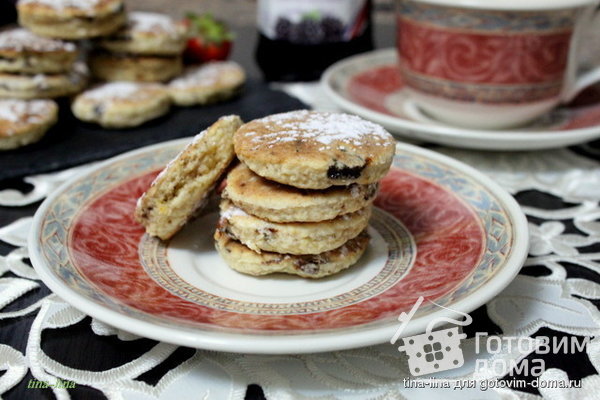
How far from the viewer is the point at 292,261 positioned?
72 cm

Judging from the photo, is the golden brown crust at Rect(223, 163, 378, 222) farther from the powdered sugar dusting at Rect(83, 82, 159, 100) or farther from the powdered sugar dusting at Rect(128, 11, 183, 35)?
the powdered sugar dusting at Rect(128, 11, 183, 35)

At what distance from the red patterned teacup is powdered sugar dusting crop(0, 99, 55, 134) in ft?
2.52

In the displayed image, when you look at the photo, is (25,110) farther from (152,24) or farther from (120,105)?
(152,24)

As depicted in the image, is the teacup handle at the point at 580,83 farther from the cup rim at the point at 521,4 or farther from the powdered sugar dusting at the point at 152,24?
the powdered sugar dusting at the point at 152,24

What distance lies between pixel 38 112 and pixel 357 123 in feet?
2.54

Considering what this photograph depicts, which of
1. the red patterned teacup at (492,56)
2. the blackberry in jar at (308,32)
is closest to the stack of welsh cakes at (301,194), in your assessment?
the red patterned teacup at (492,56)

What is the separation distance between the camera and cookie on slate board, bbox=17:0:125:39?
1.33m

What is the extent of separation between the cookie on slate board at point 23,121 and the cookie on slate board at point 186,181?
0.55 metres

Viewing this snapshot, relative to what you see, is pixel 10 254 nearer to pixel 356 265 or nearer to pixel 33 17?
pixel 356 265

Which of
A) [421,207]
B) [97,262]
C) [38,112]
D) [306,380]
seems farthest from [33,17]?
[306,380]

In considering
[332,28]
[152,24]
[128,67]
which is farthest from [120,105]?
[332,28]

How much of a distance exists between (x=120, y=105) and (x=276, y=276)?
0.73 meters

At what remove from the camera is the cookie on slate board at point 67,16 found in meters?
1.33

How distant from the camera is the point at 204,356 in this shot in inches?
24.5
